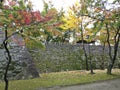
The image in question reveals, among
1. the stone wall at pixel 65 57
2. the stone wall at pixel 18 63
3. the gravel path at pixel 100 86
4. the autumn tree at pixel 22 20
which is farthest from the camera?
the stone wall at pixel 65 57

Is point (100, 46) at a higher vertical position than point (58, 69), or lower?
higher

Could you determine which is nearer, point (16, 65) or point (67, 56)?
point (16, 65)

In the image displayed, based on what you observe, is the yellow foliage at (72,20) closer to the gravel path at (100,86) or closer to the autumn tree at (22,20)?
the gravel path at (100,86)

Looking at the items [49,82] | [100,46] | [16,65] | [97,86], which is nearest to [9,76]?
[16,65]

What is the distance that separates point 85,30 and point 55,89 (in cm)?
1005

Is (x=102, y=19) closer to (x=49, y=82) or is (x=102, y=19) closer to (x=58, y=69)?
(x=49, y=82)

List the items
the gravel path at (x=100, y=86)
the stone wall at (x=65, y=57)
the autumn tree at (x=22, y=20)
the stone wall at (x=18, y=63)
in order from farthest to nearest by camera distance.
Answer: the stone wall at (x=65, y=57), the stone wall at (x=18, y=63), the gravel path at (x=100, y=86), the autumn tree at (x=22, y=20)

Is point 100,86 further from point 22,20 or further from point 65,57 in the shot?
point 65,57

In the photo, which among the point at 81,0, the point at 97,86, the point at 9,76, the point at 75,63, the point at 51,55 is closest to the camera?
the point at 97,86

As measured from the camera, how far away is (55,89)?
11234mm

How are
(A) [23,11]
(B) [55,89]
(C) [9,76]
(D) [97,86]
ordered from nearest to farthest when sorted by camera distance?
(A) [23,11] < (B) [55,89] < (D) [97,86] < (C) [9,76]

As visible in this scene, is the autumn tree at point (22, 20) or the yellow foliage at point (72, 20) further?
the yellow foliage at point (72, 20)

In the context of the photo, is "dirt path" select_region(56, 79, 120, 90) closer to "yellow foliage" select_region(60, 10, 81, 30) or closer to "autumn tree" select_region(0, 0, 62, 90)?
"autumn tree" select_region(0, 0, 62, 90)

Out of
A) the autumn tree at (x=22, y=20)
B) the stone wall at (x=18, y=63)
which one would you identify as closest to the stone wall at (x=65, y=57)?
the stone wall at (x=18, y=63)
